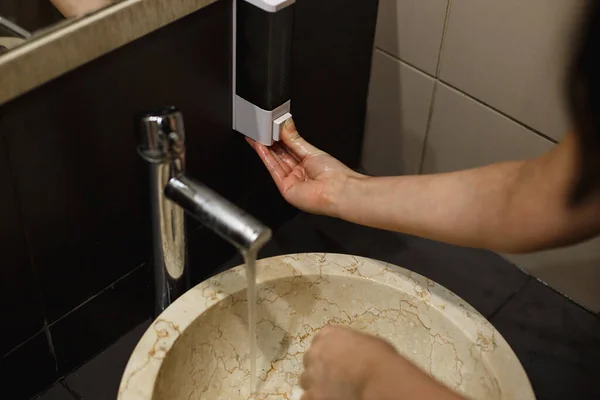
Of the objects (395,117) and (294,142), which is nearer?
(294,142)

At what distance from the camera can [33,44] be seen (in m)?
0.66

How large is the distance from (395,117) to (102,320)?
571 mm

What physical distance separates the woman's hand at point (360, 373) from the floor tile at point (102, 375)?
0.37m

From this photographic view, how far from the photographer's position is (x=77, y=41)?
2.23 ft

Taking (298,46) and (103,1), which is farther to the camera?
(298,46)

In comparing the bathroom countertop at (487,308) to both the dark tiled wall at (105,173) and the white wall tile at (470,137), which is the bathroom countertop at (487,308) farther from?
the white wall tile at (470,137)

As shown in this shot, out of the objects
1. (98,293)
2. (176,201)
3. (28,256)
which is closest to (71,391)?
(98,293)

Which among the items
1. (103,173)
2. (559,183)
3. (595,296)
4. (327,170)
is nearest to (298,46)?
(327,170)

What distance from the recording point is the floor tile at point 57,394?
0.92 meters

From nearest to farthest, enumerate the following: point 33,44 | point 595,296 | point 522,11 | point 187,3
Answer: point 33,44 → point 187,3 → point 522,11 → point 595,296

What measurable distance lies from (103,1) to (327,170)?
317 millimetres

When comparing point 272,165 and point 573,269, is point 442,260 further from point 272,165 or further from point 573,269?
point 272,165

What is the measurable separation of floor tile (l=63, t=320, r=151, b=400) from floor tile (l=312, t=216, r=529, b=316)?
380mm

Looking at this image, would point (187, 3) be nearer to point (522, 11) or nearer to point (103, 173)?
point (103, 173)
